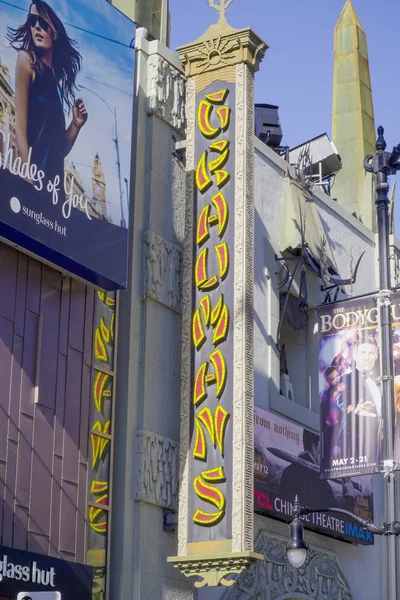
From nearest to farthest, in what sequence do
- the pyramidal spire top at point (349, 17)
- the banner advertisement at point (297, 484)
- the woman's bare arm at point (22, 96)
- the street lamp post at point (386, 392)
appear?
1. the street lamp post at point (386, 392)
2. the woman's bare arm at point (22, 96)
3. the banner advertisement at point (297, 484)
4. the pyramidal spire top at point (349, 17)

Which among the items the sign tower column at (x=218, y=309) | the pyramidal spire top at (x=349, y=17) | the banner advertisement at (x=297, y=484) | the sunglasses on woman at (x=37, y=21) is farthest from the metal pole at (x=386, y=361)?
the pyramidal spire top at (x=349, y=17)

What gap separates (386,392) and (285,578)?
8853 mm

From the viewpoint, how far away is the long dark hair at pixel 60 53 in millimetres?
17891

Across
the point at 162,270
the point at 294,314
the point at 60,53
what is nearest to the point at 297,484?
the point at 294,314

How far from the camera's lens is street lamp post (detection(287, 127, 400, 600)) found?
14367mm

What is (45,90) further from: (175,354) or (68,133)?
(175,354)

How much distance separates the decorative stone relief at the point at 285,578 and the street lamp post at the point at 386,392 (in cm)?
520

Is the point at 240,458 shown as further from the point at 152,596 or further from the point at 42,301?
the point at 42,301

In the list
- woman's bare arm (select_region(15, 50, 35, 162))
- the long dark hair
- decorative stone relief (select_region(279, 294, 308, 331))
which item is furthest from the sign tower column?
decorative stone relief (select_region(279, 294, 308, 331))

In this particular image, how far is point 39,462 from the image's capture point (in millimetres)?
17047

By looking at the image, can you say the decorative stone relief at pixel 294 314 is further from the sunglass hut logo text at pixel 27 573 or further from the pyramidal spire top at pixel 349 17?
the pyramidal spire top at pixel 349 17

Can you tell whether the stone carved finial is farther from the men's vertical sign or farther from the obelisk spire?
the obelisk spire

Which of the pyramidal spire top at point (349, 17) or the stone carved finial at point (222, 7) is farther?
the pyramidal spire top at point (349, 17)

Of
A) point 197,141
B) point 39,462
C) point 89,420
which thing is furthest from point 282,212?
point 39,462
